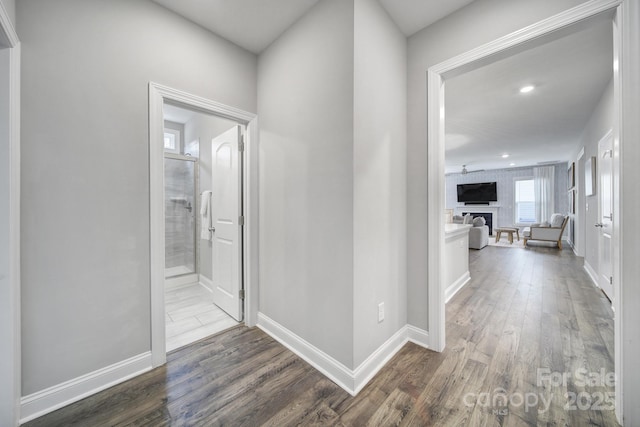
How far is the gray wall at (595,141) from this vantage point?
123 inches

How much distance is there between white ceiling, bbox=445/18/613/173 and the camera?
2.49 metres

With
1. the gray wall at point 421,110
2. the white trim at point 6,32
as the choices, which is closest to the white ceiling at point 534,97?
the gray wall at point 421,110

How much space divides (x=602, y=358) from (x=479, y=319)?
32.6 inches

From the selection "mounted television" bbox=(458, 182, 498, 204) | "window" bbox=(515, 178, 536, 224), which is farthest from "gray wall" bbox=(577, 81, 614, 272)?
"mounted television" bbox=(458, 182, 498, 204)

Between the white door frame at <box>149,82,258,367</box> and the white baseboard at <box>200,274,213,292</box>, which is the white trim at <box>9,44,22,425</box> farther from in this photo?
the white baseboard at <box>200,274,213,292</box>

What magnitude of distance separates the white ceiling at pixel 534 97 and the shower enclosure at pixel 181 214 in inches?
157

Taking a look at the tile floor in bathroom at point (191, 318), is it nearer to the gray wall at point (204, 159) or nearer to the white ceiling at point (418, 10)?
the gray wall at point (204, 159)

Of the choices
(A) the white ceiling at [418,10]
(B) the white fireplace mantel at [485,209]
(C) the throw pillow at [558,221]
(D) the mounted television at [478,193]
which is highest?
(A) the white ceiling at [418,10]

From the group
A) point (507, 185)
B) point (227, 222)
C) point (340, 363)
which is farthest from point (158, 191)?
point (507, 185)

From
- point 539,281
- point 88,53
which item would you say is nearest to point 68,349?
point 88,53

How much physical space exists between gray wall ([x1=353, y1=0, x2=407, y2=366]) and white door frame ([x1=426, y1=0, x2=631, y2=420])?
0.73 ft

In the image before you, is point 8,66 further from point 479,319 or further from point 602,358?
point 602,358

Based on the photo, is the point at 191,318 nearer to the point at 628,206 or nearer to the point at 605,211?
the point at 628,206

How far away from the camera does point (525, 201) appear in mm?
9328
